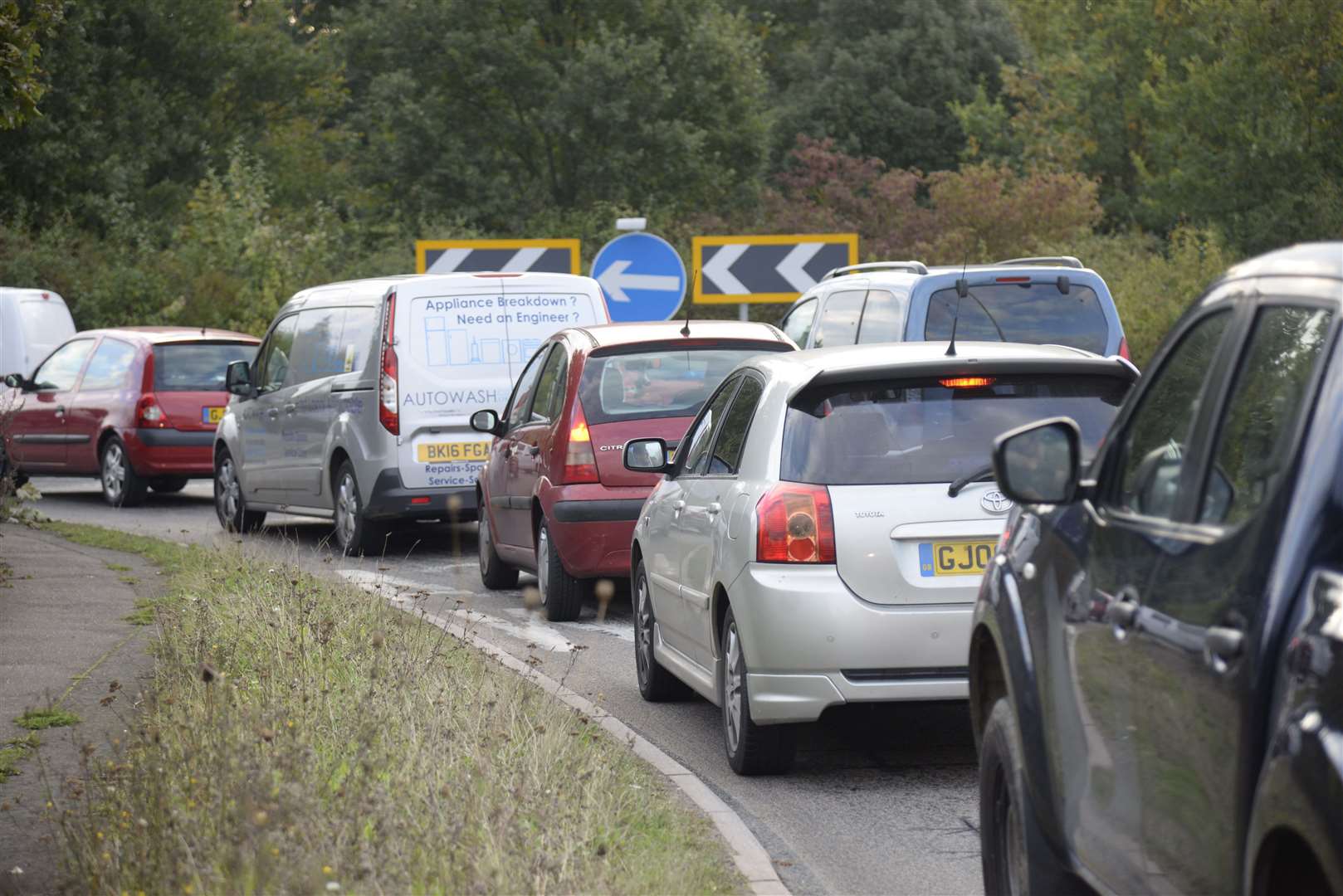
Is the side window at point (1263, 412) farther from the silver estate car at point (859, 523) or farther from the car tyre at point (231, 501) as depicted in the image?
the car tyre at point (231, 501)

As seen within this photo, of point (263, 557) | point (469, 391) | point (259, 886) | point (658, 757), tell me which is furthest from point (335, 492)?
point (259, 886)

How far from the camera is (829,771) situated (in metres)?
8.01

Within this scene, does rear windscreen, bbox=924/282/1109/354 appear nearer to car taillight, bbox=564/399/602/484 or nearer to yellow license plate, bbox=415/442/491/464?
yellow license plate, bbox=415/442/491/464

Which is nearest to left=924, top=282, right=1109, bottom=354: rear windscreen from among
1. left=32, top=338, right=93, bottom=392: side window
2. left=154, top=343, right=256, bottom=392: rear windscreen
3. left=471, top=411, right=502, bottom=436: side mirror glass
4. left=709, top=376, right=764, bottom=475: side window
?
left=471, top=411, right=502, bottom=436: side mirror glass

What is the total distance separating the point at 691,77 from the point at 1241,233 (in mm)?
14732

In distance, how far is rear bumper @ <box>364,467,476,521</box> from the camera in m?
15.5

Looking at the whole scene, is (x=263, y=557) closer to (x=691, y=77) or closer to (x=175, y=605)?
(x=175, y=605)

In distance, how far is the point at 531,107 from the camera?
4509 centimetres

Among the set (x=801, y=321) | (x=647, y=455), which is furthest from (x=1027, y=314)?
(x=647, y=455)

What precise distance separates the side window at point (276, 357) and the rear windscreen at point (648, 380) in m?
5.92

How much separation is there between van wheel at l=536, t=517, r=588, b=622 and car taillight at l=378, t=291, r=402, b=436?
3280mm

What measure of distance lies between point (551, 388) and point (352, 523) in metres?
3.74

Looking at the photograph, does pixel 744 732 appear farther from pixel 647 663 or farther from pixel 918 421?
pixel 647 663

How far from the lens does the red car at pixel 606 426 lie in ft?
39.3
